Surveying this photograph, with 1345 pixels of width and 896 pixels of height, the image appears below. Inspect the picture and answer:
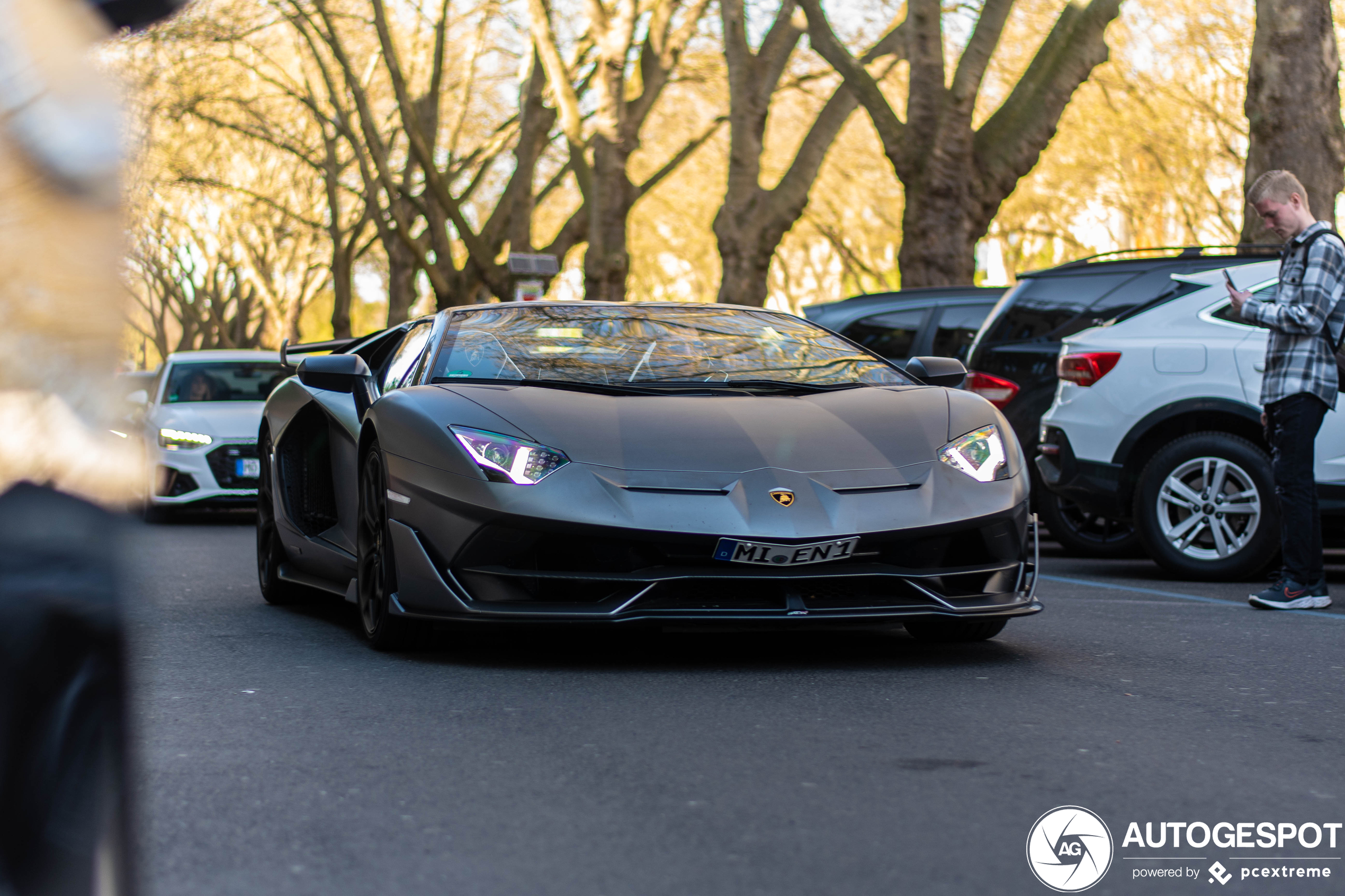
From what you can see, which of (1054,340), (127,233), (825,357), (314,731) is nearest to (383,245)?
(1054,340)

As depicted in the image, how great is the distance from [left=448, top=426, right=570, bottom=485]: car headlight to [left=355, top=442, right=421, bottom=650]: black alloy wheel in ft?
1.56

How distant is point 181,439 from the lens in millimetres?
13859

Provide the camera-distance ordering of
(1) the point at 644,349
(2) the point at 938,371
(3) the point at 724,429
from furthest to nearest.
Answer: (2) the point at 938,371 → (1) the point at 644,349 → (3) the point at 724,429

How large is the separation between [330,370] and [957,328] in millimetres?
6580

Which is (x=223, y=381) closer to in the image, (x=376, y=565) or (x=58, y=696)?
(x=376, y=565)

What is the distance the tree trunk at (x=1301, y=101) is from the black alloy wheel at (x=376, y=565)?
872cm

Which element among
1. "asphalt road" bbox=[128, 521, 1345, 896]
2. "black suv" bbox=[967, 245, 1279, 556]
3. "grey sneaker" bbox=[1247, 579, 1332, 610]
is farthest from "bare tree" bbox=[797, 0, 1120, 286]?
"asphalt road" bbox=[128, 521, 1345, 896]

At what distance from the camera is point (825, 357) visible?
257 inches

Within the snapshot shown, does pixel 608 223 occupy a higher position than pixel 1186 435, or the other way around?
pixel 608 223

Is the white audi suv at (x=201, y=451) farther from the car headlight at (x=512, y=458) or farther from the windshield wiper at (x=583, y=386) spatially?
the car headlight at (x=512, y=458)

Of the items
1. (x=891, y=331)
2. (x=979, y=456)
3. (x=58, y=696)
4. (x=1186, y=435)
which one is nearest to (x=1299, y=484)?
(x=1186, y=435)

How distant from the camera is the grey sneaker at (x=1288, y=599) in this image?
23.8 ft

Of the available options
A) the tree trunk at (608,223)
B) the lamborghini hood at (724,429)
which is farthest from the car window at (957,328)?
the tree trunk at (608,223)

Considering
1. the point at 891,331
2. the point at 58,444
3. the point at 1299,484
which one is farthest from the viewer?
the point at 891,331
